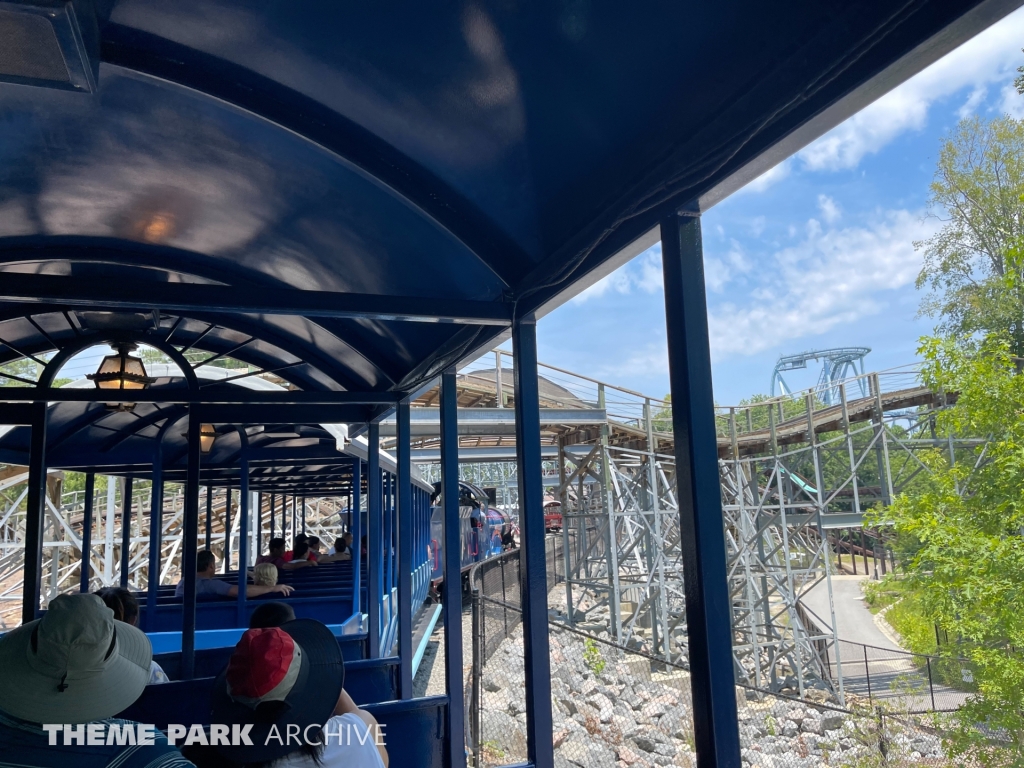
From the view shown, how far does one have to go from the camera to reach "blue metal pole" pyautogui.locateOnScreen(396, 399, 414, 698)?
492 cm

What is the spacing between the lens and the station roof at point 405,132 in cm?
156

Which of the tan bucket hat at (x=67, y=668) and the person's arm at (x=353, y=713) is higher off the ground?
the tan bucket hat at (x=67, y=668)

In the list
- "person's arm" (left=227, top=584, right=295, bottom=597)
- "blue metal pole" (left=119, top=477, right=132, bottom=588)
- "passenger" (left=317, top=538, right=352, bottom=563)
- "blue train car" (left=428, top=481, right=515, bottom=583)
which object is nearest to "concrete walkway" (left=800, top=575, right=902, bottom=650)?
"blue train car" (left=428, top=481, right=515, bottom=583)

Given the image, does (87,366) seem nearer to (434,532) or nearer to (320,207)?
(320,207)

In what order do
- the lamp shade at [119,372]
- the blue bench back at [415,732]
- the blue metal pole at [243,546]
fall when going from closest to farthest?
the blue bench back at [415,732] → the lamp shade at [119,372] → the blue metal pole at [243,546]

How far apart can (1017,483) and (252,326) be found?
11.4 metres

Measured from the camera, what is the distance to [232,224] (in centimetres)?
343

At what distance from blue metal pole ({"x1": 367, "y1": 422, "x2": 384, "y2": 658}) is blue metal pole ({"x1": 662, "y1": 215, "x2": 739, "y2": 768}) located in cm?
433

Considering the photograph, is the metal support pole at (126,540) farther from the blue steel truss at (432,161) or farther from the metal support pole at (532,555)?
the metal support pole at (532,555)

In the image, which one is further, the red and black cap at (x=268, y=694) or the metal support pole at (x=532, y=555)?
the metal support pole at (x=532, y=555)

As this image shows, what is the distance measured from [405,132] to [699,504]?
1.52 metres

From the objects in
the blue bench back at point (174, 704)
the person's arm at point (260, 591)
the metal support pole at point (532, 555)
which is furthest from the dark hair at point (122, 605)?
the person's arm at point (260, 591)

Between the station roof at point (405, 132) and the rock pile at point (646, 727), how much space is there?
20.0 feet

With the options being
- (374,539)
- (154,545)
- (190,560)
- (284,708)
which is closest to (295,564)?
(154,545)
